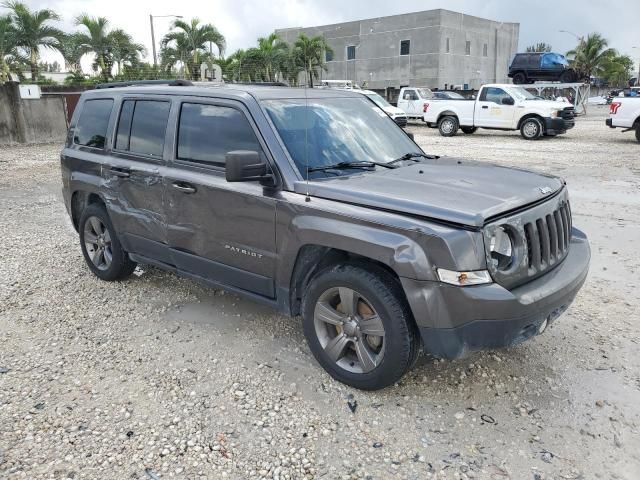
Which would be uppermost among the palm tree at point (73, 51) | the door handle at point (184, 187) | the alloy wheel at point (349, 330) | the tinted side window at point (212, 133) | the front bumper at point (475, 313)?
the palm tree at point (73, 51)

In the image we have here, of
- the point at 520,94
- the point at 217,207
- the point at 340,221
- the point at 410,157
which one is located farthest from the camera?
the point at 520,94

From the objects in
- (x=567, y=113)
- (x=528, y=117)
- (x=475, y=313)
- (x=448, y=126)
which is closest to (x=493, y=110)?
(x=528, y=117)

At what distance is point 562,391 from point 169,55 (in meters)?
31.2

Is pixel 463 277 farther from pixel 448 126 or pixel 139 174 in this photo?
pixel 448 126

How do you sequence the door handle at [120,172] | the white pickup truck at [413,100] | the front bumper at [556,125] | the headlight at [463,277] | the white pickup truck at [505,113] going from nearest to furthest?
the headlight at [463,277]
the door handle at [120,172]
the front bumper at [556,125]
the white pickup truck at [505,113]
the white pickup truck at [413,100]

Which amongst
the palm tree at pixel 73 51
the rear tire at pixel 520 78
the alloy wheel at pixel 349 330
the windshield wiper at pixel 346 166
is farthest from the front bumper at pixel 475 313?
the rear tire at pixel 520 78

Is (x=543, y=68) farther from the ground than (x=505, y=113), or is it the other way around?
(x=543, y=68)

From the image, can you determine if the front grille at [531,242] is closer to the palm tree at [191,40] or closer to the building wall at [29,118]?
the building wall at [29,118]

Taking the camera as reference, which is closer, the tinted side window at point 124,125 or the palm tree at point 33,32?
the tinted side window at point 124,125

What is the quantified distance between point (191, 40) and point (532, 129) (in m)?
20.1

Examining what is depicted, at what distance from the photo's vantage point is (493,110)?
19844mm

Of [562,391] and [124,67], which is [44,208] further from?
[124,67]

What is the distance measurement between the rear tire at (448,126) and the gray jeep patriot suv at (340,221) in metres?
17.5

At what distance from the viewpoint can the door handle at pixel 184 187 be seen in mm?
4098
